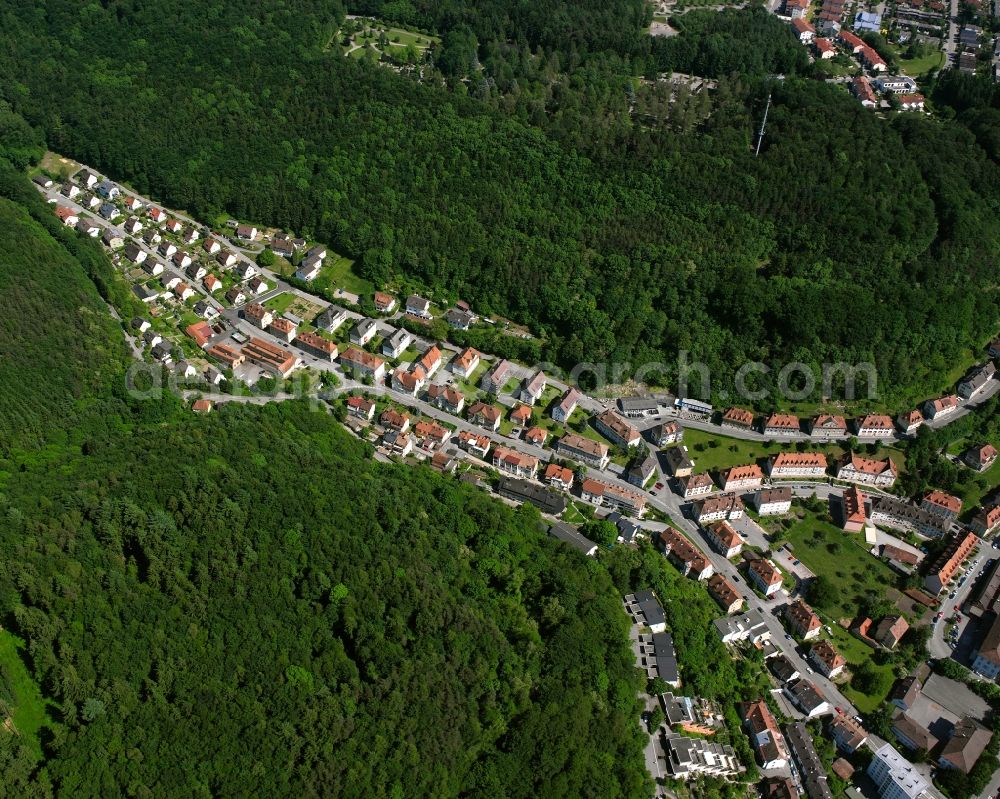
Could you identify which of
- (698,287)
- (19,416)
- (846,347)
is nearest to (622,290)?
(698,287)

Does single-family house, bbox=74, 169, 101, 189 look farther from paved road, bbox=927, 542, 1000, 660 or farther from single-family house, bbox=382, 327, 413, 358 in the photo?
paved road, bbox=927, 542, 1000, 660

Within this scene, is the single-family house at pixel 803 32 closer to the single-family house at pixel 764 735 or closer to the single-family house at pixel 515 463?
the single-family house at pixel 515 463

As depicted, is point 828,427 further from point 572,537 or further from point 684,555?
point 572,537

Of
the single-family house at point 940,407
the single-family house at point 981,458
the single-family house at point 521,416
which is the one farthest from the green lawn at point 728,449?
the single-family house at point 521,416

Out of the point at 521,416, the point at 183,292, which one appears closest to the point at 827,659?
the point at 521,416

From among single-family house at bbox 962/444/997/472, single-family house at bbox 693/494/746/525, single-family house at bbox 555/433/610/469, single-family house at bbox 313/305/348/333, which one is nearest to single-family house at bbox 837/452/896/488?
single-family house at bbox 962/444/997/472

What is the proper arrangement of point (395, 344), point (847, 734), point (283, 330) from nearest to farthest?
point (847, 734)
point (395, 344)
point (283, 330)

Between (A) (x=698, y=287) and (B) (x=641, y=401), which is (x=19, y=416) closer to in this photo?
(B) (x=641, y=401)
